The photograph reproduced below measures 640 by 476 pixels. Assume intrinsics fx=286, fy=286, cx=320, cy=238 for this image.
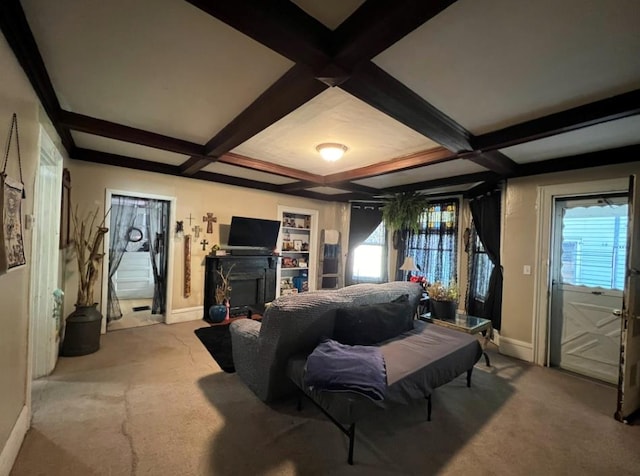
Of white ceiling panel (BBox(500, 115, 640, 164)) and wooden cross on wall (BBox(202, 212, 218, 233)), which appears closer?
white ceiling panel (BBox(500, 115, 640, 164))

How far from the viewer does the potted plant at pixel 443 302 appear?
10.9 ft

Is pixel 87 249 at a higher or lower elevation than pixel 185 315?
higher

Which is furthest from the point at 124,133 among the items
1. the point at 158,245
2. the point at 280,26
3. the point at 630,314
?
the point at 630,314

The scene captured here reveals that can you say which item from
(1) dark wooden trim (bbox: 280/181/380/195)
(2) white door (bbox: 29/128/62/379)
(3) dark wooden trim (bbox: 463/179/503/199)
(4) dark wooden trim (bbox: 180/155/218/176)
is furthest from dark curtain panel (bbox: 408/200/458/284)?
(2) white door (bbox: 29/128/62/379)

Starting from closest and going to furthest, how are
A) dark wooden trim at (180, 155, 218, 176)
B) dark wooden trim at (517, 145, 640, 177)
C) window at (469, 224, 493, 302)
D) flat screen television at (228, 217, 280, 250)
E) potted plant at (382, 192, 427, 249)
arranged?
1. dark wooden trim at (517, 145, 640, 177)
2. dark wooden trim at (180, 155, 218, 176)
3. window at (469, 224, 493, 302)
4. flat screen television at (228, 217, 280, 250)
5. potted plant at (382, 192, 427, 249)

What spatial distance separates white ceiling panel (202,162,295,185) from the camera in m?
4.31

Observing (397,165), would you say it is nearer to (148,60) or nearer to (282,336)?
(282,336)

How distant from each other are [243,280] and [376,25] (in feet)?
14.7

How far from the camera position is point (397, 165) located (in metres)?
3.56

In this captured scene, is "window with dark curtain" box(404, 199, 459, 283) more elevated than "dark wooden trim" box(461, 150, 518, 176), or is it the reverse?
"dark wooden trim" box(461, 150, 518, 176)

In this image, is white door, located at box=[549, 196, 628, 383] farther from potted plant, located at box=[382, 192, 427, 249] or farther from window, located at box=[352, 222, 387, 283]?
window, located at box=[352, 222, 387, 283]

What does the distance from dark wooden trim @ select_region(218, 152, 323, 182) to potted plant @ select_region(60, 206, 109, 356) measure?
1.87 metres

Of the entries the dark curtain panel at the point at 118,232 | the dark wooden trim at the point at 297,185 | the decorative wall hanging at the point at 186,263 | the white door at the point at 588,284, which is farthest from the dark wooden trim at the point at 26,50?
the white door at the point at 588,284

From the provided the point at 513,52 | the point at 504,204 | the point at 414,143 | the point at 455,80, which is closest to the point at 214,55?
the point at 455,80
